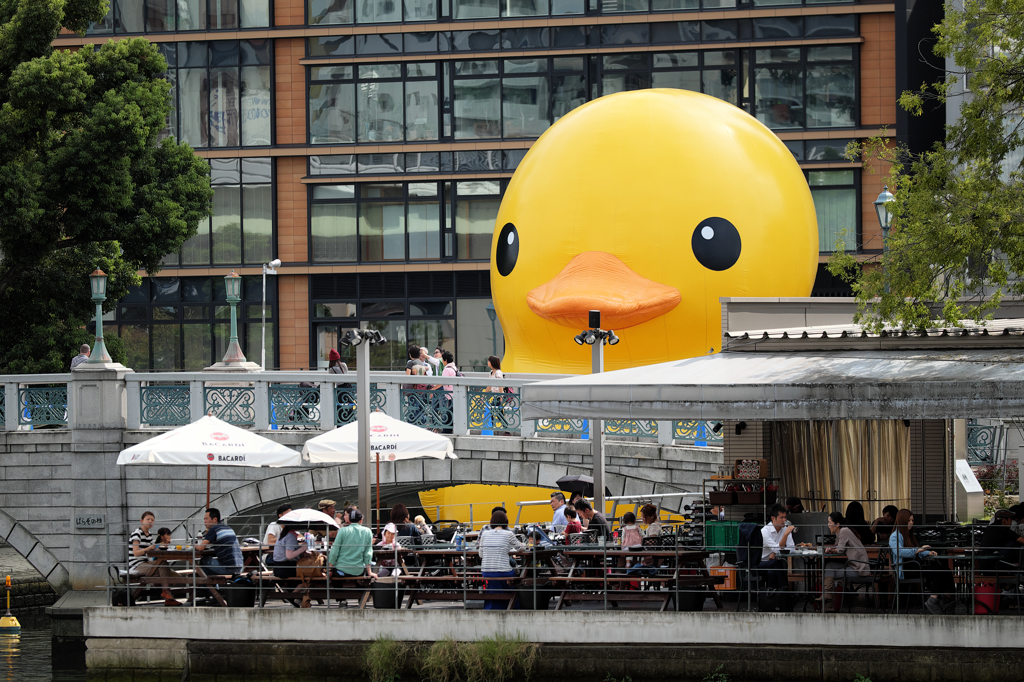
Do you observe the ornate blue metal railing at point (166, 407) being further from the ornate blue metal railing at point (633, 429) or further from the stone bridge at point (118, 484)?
the ornate blue metal railing at point (633, 429)

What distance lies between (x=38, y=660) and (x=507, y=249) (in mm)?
10995

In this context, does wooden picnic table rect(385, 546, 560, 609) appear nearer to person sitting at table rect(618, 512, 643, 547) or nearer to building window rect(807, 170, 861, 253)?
person sitting at table rect(618, 512, 643, 547)

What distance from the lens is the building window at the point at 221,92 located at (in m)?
39.7

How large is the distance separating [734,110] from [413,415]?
23.3 ft

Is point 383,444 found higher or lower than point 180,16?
lower

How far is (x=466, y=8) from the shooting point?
127 feet

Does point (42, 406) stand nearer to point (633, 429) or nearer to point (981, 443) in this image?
point (633, 429)

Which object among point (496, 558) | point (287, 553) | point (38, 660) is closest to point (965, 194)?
point (496, 558)

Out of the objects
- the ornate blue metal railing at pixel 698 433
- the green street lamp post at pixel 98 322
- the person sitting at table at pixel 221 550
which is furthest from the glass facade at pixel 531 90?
the person sitting at table at pixel 221 550

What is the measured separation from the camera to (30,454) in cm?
2314

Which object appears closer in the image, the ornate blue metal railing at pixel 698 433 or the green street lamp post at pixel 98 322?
the ornate blue metal railing at pixel 698 433

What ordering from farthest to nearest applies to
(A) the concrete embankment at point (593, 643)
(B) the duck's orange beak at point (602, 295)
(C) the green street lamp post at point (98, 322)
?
(C) the green street lamp post at point (98, 322)
(B) the duck's orange beak at point (602, 295)
(A) the concrete embankment at point (593, 643)

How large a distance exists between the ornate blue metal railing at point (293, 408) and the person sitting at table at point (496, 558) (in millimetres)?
8613

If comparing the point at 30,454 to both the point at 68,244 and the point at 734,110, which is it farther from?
the point at 734,110
